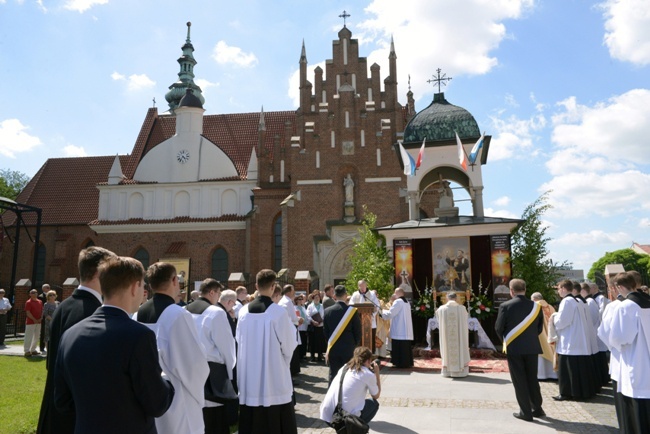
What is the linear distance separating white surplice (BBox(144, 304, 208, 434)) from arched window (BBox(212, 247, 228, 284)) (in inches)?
1043

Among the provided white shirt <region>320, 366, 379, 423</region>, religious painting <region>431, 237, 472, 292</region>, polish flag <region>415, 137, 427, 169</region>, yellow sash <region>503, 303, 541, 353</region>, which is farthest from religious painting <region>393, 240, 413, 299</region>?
white shirt <region>320, 366, 379, 423</region>

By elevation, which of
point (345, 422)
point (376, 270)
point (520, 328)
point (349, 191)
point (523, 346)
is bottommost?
point (345, 422)

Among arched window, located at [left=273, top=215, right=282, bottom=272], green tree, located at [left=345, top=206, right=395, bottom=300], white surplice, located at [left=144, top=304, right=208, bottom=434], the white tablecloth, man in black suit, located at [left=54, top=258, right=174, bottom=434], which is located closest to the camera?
man in black suit, located at [left=54, top=258, right=174, bottom=434]

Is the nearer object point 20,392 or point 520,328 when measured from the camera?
point 520,328

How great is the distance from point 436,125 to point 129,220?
20.7 metres

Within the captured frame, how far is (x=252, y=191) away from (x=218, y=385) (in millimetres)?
24443

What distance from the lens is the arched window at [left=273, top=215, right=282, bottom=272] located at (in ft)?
94.1

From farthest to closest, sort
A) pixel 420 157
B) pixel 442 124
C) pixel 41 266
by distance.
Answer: pixel 41 266, pixel 442 124, pixel 420 157

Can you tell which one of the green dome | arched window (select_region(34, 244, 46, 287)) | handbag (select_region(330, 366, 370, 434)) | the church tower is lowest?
handbag (select_region(330, 366, 370, 434))

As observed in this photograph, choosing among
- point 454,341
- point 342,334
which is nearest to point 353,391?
point 342,334

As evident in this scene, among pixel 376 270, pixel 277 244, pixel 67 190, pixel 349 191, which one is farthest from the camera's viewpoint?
pixel 67 190

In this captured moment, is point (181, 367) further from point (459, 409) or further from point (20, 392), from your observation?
point (20, 392)

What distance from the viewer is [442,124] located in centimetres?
1927

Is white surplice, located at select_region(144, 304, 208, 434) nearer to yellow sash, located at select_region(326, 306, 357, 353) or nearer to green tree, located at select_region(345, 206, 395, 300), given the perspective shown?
yellow sash, located at select_region(326, 306, 357, 353)
